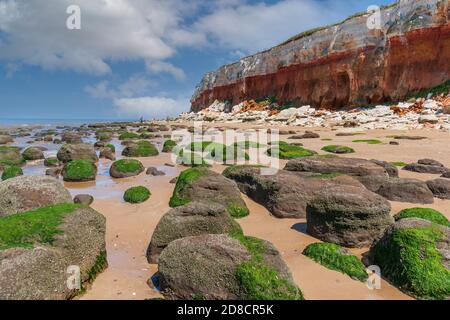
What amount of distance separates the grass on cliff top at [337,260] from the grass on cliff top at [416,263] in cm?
37

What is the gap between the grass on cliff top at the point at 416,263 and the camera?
4992mm

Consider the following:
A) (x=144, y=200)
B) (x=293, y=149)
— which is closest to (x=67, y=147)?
(x=144, y=200)

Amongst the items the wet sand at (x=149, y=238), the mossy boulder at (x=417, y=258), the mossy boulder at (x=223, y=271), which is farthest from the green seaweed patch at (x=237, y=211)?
the mossy boulder at (x=417, y=258)

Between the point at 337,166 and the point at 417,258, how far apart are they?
19.9ft

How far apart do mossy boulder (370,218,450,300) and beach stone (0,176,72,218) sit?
647 centimetres

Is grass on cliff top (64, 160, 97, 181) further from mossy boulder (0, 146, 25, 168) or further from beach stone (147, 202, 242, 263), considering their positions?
beach stone (147, 202, 242, 263)

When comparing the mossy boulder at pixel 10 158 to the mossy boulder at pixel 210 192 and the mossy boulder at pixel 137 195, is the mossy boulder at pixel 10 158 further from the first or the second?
the mossy boulder at pixel 210 192

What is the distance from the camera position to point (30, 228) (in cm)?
533

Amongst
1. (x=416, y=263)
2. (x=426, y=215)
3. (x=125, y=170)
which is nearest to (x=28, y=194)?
(x=125, y=170)

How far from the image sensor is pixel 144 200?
400 inches

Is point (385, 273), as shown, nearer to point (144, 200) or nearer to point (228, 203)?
point (228, 203)

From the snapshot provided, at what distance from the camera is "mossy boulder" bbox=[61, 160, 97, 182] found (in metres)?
13.3

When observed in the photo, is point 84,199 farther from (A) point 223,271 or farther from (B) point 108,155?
(B) point 108,155
